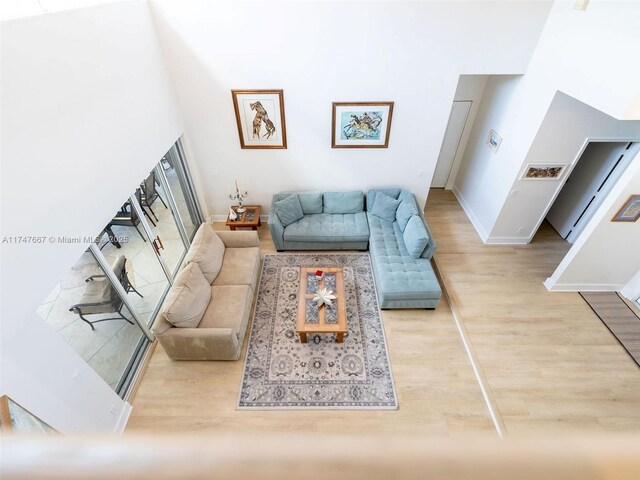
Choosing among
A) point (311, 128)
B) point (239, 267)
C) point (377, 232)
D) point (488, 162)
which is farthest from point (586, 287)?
point (239, 267)

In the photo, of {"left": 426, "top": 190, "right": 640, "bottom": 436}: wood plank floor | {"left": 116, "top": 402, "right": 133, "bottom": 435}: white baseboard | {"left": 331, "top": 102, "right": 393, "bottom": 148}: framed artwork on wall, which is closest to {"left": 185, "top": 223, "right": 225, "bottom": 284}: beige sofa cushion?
{"left": 116, "top": 402, "right": 133, "bottom": 435}: white baseboard

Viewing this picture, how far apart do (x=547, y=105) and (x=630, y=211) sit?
1.53 metres

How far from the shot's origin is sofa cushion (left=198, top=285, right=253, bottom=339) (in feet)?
11.7

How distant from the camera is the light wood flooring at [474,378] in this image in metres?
3.14

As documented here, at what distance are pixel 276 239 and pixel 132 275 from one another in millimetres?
1959

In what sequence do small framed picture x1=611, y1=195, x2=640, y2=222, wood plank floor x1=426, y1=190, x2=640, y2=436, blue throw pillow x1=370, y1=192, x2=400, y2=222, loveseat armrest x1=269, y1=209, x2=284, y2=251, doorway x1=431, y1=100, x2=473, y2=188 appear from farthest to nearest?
doorway x1=431, y1=100, x2=473, y2=188, blue throw pillow x1=370, y1=192, x2=400, y2=222, loveseat armrest x1=269, y1=209, x2=284, y2=251, small framed picture x1=611, y1=195, x2=640, y2=222, wood plank floor x1=426, y1=190, x2=640, y2=436

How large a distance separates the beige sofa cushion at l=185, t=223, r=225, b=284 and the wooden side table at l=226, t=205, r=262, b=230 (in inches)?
30.6

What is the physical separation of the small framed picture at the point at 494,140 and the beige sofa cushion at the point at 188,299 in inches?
185

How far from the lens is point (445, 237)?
526cm

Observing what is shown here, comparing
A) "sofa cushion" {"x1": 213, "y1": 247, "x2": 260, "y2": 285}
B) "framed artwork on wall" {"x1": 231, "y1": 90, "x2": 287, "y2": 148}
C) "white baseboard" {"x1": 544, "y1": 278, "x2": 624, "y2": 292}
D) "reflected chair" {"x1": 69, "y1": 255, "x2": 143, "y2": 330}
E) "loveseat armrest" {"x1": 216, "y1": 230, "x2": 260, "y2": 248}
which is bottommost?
"white baseboard" {"x1": 544, "y1": 278, "x2": 624, "y2": 292}

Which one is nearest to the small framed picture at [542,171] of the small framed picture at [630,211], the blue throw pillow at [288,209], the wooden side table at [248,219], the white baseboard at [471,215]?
the small framed picture at [630,211]

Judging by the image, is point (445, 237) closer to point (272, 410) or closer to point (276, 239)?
point (276, 239)

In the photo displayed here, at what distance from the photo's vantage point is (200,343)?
11.1 ft

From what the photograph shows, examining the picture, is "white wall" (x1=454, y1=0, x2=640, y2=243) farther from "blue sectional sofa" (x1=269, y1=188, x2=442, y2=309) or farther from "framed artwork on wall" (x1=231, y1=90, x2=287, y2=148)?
"framed artwork on wall" (x1=231, y1=90, x2=287, y2=148)
